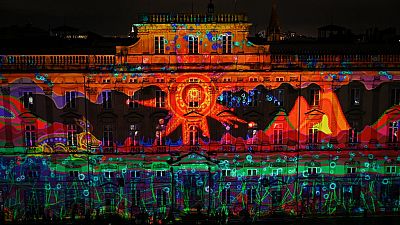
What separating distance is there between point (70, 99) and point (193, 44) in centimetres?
1159

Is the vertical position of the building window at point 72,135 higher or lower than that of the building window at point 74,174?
higher

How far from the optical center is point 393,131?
43.6 metres

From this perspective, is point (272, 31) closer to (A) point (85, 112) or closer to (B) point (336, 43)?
(B) point (336, 43)

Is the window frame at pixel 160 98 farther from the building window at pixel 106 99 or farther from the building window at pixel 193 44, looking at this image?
the building window at pixel 193 44

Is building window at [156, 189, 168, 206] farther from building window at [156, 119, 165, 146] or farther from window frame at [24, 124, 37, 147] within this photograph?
window frame at [24, 124, 37, 147]

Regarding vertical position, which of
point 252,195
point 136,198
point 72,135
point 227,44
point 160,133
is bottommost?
point 136,198

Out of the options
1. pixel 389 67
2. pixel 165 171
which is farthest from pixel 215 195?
pixel 389 67

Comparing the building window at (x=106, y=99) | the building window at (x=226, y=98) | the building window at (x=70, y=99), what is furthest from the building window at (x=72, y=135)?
the building window at (x=226, y=98)

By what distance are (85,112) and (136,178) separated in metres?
7.25

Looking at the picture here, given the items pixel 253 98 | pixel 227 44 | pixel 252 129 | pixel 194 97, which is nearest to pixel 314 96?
pixel 253 98

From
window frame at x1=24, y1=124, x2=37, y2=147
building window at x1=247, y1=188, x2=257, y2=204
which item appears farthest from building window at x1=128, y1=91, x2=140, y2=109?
building window at x1=247, y1=188, x2=257, y2=204

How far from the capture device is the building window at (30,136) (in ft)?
139

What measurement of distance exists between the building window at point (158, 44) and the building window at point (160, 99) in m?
3.44

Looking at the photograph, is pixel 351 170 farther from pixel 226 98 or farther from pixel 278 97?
pixel 226 98
